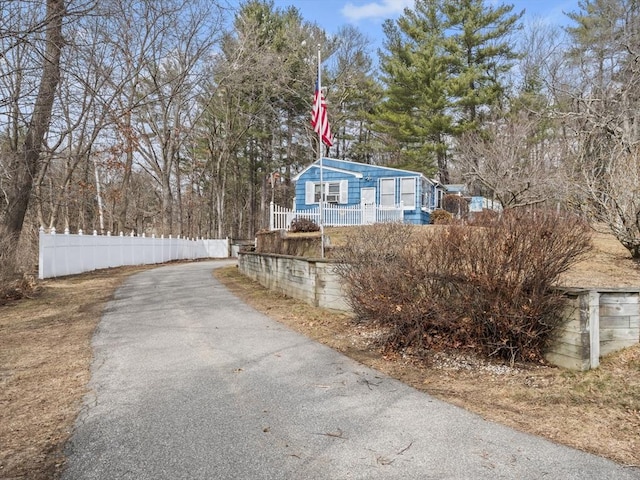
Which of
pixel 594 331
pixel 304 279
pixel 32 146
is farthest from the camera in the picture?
pixel 32 146

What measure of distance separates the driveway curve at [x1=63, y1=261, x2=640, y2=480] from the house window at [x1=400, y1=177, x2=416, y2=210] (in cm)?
1637

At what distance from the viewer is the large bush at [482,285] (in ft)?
14.7

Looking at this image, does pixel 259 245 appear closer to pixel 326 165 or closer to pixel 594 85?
pixel 326 165

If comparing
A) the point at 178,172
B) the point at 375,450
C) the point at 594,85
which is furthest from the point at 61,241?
the point at 178,172

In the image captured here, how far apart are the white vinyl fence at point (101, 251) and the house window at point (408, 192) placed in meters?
13.1

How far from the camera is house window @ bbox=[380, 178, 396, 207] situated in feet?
70.2

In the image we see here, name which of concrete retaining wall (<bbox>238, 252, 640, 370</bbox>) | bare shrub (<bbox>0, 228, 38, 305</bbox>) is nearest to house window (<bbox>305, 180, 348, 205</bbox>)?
bare shrub (<bbox>0, 228, 38, 305</bbox>)

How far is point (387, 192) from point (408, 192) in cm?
101

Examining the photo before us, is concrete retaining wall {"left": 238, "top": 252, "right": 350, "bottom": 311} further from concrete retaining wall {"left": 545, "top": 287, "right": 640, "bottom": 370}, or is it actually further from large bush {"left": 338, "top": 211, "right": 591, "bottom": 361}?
concrete retaining wall {"left": 545, "top": 287, "right": 640, "bottom": 370}

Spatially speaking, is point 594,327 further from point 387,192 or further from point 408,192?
point 387,192

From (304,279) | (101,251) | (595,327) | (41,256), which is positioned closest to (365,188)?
(101,251)

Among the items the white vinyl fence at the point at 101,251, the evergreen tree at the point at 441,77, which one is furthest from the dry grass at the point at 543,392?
the evergreen tree at the point at 441,77

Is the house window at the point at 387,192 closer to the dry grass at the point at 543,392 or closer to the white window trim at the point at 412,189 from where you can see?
the white window trim at the point at 412,189

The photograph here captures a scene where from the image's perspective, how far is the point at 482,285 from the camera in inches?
182
